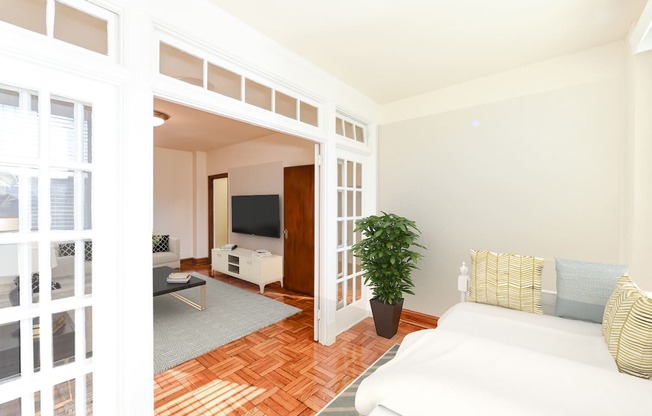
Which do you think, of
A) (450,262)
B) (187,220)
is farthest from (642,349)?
(187,220)

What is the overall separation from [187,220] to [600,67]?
7400mm

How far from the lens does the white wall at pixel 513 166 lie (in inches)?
93.2

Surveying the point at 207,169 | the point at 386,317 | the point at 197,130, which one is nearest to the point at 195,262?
the point at 207,169

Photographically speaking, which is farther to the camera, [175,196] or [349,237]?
[175,196]

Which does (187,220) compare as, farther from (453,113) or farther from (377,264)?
(453,113)

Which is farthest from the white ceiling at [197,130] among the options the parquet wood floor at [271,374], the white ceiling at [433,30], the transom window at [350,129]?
the parquet wood floor at [271,374]

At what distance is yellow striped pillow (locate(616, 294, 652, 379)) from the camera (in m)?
1.33

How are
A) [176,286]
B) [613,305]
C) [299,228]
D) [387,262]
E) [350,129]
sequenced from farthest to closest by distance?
[299,228], [176,286], [350,129], [387,262], [613,305]

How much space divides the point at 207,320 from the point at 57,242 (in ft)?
7.86

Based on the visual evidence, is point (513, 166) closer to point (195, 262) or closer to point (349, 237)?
point (349, 237)

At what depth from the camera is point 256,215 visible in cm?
532

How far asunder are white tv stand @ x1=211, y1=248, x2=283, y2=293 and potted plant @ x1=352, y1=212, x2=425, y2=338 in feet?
6.67

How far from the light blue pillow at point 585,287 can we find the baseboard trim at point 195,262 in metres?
6.48

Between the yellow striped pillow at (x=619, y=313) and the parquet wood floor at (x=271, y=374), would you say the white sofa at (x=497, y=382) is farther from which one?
the parquet wood floor at (x=271, y=374)
